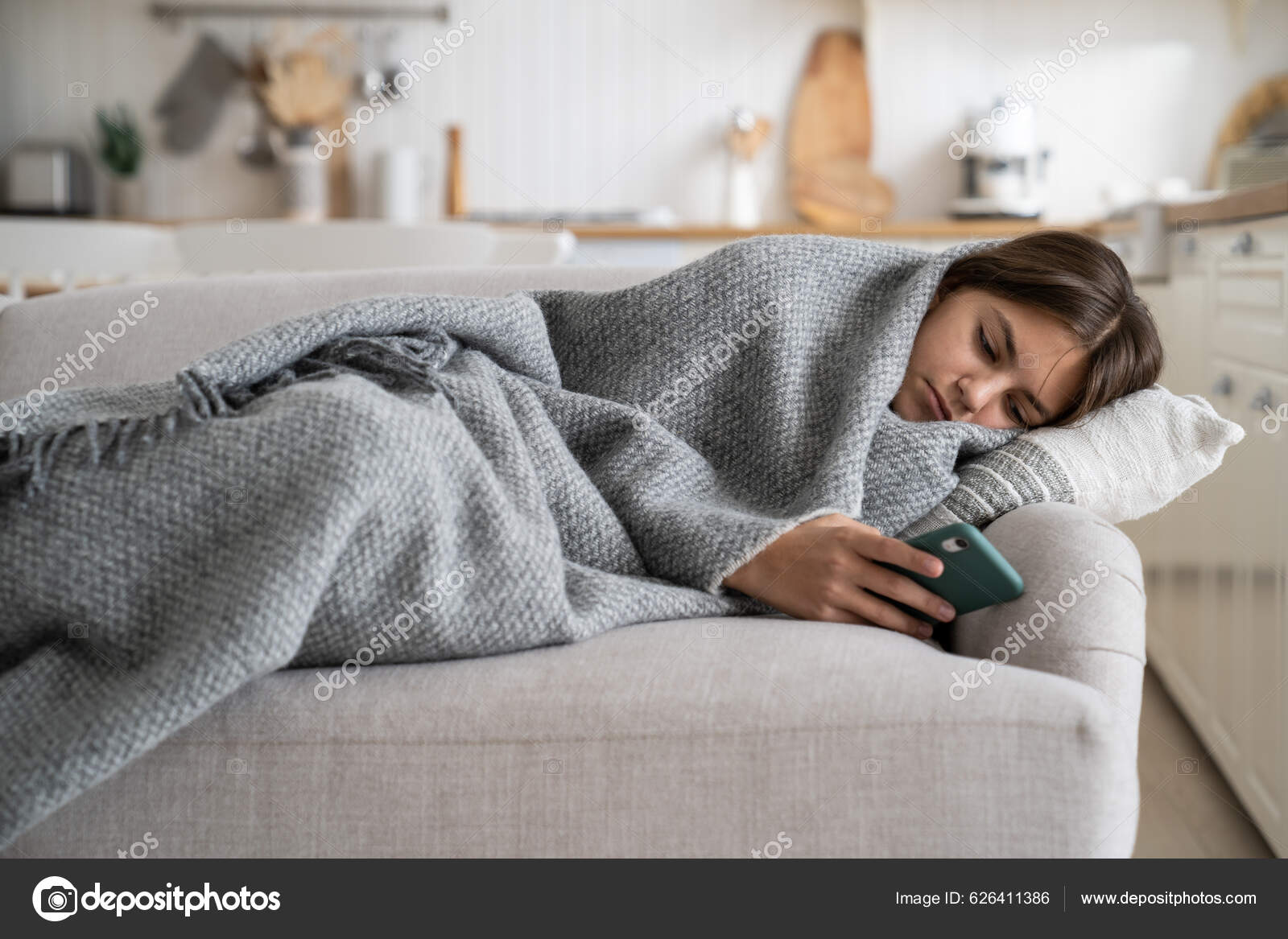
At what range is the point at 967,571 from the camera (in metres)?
0.87

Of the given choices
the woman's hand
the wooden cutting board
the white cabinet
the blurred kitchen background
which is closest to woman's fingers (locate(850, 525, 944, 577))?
the woman's hand

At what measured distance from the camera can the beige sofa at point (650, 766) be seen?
753mm

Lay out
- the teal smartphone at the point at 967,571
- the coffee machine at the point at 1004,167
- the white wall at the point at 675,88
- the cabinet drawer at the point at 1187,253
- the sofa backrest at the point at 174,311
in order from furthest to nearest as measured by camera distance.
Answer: the white wall at the point at 675,88
the coffee machine at the point at 1004,167
the cabinet drawer at the point at 1187,253
the sofa backrest at the point at 174,311
the teal smartphone at the point at 967,571

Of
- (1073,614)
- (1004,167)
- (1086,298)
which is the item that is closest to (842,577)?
(1073,614)

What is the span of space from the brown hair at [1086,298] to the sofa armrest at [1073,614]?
0.25 meters

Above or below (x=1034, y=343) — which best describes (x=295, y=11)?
above

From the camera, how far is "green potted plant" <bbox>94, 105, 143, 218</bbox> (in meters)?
3.39

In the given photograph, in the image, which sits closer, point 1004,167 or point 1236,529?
point 1236,529

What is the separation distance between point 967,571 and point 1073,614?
0.09 meters

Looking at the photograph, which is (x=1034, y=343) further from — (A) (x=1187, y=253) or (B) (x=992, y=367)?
(A) (x=1187, y=253)

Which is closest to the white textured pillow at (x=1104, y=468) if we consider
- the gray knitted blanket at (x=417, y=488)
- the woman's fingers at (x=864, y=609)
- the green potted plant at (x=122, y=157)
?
the gray knitted blanket at (x=417, y=488)

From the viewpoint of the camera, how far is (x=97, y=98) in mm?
3469

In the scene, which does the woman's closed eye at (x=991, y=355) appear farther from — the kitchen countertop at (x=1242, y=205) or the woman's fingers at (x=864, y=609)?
the kitchen countertop at (x=1242, y=205)

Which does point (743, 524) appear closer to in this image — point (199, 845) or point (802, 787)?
point (802, 787)
